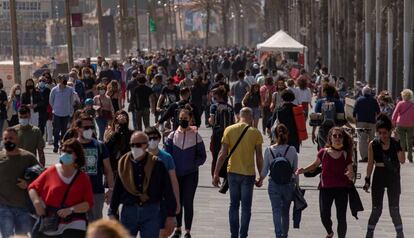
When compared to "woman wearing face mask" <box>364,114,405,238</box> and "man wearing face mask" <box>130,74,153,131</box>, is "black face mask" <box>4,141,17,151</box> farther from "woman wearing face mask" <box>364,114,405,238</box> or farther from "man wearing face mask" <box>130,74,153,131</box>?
"man wearing face mask" <box>130,74,153,131</box>

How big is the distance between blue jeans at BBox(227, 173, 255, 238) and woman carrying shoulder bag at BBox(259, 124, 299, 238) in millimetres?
251

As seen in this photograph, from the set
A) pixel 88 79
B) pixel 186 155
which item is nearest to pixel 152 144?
pixel 186 155

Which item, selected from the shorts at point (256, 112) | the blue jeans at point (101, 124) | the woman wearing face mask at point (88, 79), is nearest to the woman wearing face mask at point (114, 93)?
the blue jeans at point (101, 124)

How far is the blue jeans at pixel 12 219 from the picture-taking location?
A: 1282cm

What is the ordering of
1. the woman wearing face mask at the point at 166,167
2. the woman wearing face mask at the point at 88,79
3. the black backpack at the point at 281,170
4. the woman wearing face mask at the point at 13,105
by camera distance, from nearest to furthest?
the woman wearing face mask at the point at 166,167 → the black backpack at the point at 281,170 → the woman wearing face mask at the point at 13,105 → the woman wearing face mask at the point at 88,79

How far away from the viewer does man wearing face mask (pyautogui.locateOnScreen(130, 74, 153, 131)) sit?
2867cm

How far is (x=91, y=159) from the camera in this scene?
1331 centimetres

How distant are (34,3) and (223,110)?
142190 mm

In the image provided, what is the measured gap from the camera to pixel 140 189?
1204 cm

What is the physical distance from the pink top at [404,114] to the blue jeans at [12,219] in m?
13.5

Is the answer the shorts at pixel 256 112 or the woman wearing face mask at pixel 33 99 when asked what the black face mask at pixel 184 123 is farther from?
the shorts at pixel 256 112

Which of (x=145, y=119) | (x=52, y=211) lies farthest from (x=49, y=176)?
(x=145, y=119)

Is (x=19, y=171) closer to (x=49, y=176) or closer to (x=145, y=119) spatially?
(x=49, y=176)

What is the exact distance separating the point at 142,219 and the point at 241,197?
10.6ft
